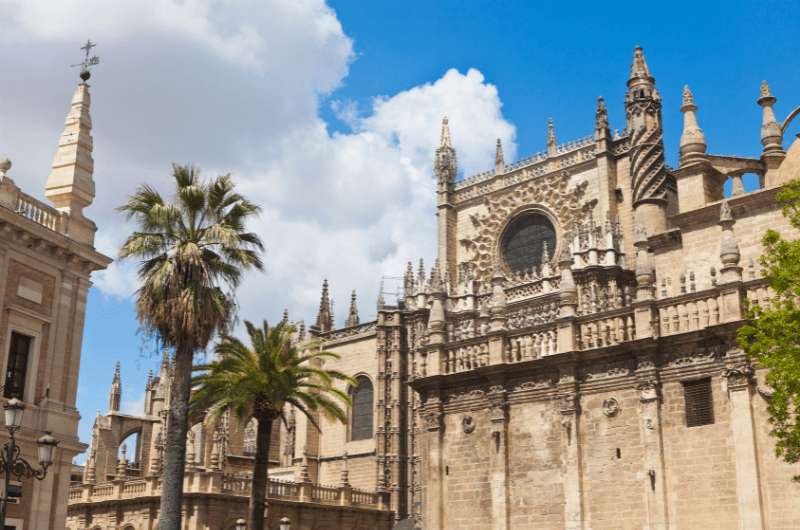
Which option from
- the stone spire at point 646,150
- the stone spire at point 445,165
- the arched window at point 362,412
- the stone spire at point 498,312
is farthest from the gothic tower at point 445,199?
the stone spire at point 498,312

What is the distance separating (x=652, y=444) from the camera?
2317 centimetres

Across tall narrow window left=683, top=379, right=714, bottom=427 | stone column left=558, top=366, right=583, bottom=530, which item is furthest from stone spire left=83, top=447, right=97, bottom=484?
tall narrow window left=683, top=379, right=714, bottom=427

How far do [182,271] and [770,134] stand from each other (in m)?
18.4

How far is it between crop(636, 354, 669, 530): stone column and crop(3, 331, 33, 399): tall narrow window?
1499 centimetres

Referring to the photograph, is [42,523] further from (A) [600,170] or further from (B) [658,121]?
(A) [600,170]

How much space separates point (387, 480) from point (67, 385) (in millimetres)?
27987

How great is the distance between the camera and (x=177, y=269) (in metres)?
21.5

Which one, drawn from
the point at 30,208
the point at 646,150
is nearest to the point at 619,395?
the point at 646,150

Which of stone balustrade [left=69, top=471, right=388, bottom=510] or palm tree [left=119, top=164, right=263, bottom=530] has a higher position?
palm tree [left=119, top=164, right=263, bottom=530]

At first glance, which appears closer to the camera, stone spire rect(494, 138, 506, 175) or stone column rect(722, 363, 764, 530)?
stone column rect(722, 363, 764, 530)

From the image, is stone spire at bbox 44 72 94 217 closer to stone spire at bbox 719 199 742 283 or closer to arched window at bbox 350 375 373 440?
stone spire at bbox 719 199 742 283

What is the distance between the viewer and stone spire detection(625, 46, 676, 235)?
3198 centimetres

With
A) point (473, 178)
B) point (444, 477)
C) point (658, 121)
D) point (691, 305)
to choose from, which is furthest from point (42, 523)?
point (473, 178)

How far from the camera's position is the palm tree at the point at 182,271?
20.8 m
